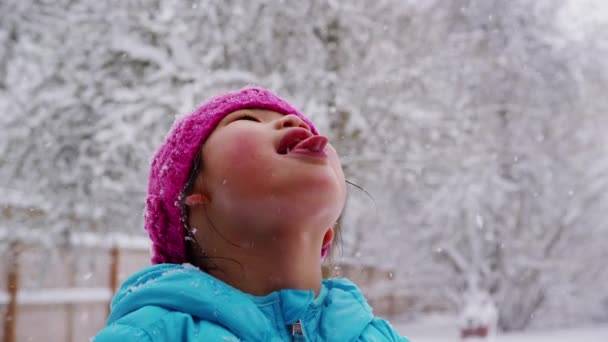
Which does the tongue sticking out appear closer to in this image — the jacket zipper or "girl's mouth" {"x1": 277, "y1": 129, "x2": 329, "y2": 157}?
"girl's mouth" {"x1": 277, "y1": 129, "x2": 329, "y2": 157}

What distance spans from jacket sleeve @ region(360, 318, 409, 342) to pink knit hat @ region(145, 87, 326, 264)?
319mm

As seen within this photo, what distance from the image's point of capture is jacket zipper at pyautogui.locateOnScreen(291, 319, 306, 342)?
85 centimetres

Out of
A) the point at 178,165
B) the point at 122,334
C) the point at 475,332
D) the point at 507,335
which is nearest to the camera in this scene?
the point at 122,334

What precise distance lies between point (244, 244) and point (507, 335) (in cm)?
889

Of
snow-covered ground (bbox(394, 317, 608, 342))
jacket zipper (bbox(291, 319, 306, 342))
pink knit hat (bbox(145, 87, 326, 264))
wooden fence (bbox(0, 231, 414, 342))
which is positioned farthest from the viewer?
snow-covered ground (bbox(394, 317, 608, 342))

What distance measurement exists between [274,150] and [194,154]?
158 millimetres

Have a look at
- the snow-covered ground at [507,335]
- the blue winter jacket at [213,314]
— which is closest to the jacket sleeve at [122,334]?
the blue winter jacket at [213,314]

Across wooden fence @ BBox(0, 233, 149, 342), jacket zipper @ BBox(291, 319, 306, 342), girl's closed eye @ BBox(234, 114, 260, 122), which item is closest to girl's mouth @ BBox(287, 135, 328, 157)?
girl's closed eye @ BBox(234, 114, 260, 122)

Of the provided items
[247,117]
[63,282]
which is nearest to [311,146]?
[247,117]

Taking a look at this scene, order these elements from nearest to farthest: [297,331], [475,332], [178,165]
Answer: [297,331] < [178,165] < [475,332]

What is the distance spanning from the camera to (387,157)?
5395 millimetres

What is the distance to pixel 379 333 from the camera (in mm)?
946

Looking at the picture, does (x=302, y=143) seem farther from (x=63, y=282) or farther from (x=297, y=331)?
(x=63, y=282)

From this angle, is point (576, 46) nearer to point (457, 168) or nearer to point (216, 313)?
point (457, 168)
